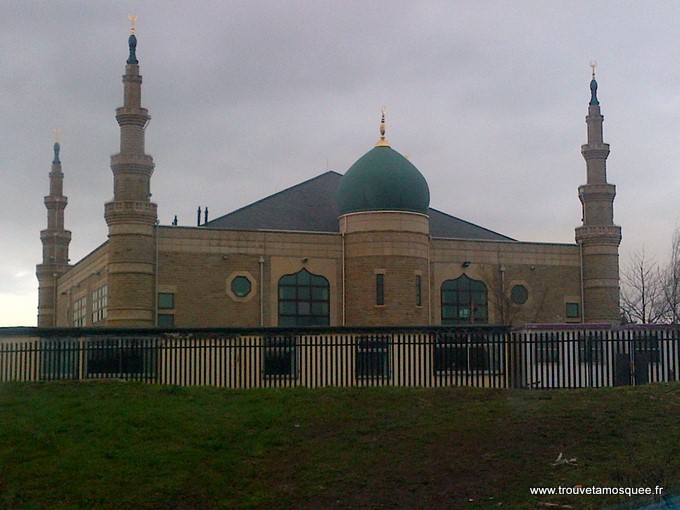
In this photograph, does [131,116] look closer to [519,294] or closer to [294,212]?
[294,212]

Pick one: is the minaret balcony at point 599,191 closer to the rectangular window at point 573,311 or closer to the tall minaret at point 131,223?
the rectangular window at point 573,311

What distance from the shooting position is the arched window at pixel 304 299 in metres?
39.8

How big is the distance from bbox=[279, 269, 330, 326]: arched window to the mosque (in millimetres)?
41

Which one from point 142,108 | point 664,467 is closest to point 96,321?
point 142,108

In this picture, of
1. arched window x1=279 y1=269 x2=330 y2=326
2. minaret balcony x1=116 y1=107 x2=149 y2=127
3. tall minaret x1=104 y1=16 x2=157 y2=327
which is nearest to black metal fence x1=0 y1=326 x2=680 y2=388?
tall minaret x1=104 y1=16 x2=157 y2=327

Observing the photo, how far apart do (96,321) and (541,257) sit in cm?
1995

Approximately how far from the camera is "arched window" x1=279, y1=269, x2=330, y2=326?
39.8m

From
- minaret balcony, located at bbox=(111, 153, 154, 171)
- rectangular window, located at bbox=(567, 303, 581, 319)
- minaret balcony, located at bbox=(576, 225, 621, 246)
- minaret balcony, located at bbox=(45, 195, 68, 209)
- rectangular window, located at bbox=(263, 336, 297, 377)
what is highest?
minaret balcony, located at bbox=(45, 195, 68, 209)

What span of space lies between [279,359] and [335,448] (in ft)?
29.2

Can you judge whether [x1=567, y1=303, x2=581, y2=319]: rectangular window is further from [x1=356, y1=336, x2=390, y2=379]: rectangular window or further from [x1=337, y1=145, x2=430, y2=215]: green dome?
[x1=356, y1=336, x2=390, y2=379]: rectangular window

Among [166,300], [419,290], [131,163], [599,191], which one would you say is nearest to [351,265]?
[419,290]

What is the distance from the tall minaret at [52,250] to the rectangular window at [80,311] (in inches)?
335

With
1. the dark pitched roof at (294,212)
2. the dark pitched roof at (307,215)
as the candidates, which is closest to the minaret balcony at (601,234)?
the dark pitched roof at (307,215)

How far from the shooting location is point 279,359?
22.3 m
